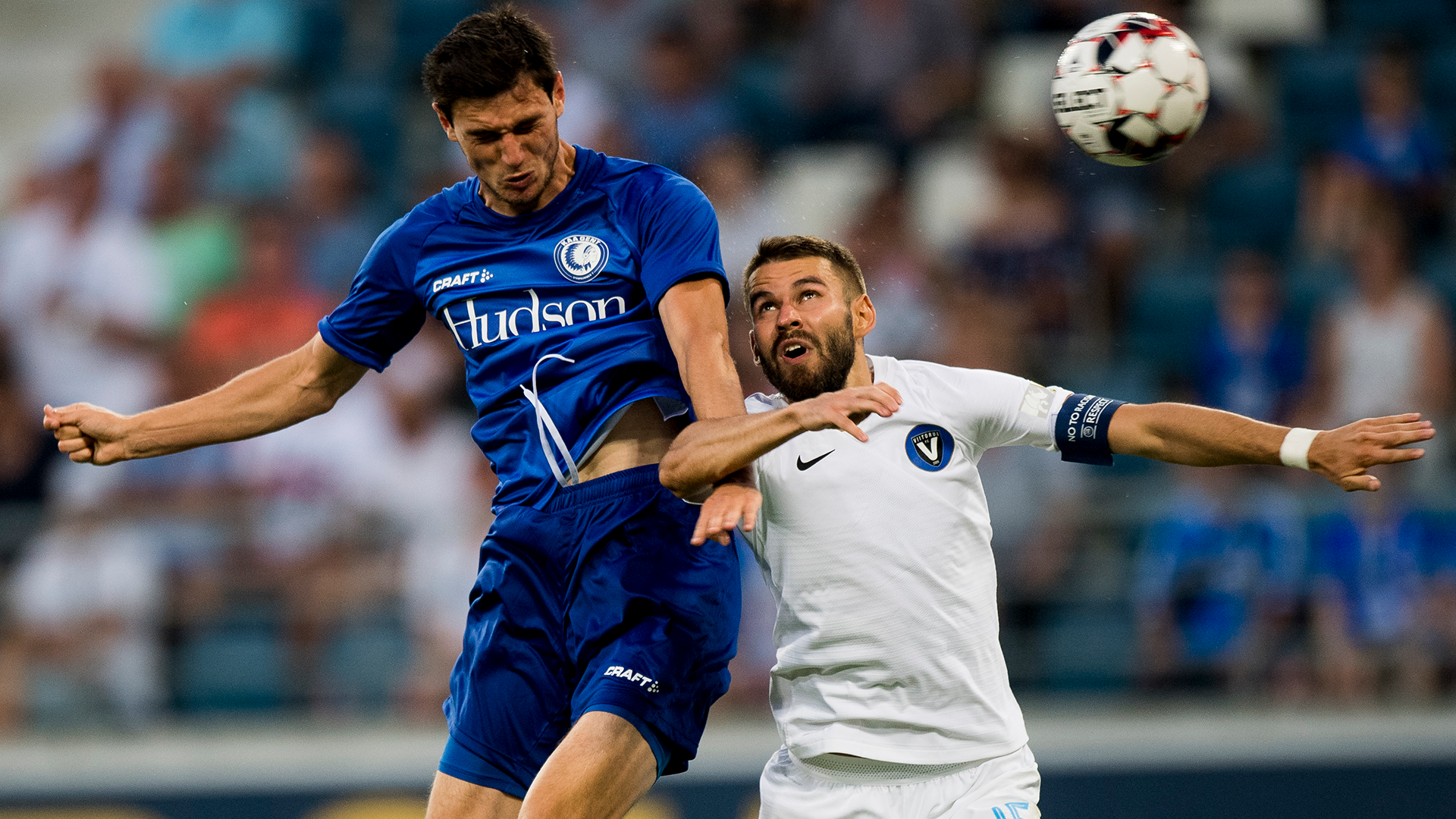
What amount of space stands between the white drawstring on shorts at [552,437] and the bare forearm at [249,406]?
0.75m

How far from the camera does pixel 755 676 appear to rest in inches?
298

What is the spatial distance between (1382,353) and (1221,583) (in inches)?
57.8

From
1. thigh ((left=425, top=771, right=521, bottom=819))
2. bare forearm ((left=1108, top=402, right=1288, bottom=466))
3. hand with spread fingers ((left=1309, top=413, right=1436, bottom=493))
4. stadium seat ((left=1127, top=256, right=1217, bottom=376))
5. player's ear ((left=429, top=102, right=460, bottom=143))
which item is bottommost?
thigh ((left=425, top=771, right=521, bottom=819))

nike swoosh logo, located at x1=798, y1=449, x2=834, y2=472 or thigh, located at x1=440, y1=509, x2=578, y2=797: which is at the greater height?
nike swoosh logo, located at x1=798, y1=449, x2=834, y2=472

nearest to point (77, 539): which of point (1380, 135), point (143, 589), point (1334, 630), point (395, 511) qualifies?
point (143, 589)

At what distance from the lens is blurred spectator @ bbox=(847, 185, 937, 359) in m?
7.69

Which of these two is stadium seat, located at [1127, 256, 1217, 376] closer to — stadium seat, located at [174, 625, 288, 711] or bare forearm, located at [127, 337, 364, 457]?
stadium seat, located at [174, 625, 288, 711]

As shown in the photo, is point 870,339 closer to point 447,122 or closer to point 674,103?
point 674,103

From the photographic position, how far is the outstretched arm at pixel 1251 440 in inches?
147

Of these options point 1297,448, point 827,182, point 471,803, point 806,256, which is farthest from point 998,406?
point 827,182

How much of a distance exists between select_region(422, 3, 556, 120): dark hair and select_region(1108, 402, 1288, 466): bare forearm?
1.61 m

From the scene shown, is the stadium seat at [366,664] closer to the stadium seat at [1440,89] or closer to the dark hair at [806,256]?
the dark hair at [806,256]

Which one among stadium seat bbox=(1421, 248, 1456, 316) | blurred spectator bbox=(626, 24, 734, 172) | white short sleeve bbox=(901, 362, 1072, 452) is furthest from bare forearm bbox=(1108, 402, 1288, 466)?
stadium seat bbox=(1421, 248, 1456, 316)

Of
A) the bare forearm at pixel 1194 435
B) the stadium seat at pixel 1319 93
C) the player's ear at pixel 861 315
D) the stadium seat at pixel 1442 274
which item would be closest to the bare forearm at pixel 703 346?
the player's ear at pixel 861 315
